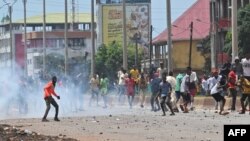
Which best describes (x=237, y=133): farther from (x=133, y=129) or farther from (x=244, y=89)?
(x=244, y=89)

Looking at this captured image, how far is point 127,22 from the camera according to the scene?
403 ft

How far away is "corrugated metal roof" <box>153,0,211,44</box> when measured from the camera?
10232 cm

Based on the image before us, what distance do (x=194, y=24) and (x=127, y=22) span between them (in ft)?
64.1

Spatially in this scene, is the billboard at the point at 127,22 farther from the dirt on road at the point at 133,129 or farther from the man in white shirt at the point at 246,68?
the dirt on road at the point at 133,129


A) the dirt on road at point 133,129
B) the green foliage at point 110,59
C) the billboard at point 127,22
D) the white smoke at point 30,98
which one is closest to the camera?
the dirt on road at point 133,129

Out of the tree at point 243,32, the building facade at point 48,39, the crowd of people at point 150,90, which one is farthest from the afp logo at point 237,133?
the building facade at point 48,39

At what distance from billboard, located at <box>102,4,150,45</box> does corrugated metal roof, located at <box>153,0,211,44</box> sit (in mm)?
10471

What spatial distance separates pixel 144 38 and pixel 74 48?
41879 millimetres

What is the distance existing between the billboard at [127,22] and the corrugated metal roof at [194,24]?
34.4 feet

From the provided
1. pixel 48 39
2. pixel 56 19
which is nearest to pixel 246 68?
pixel 48 39

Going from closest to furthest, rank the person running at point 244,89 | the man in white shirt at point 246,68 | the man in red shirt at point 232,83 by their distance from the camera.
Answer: the person running at point 244,89
the man in white shirt at point 246,68
the man in red shirt at point 232,83

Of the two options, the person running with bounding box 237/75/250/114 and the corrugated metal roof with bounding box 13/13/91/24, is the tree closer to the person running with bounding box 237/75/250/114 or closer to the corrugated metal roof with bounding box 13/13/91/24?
the person running with bounding box 237/75/250/114

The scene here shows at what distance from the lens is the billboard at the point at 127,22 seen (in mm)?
122762

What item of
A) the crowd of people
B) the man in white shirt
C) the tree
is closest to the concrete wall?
the tree
